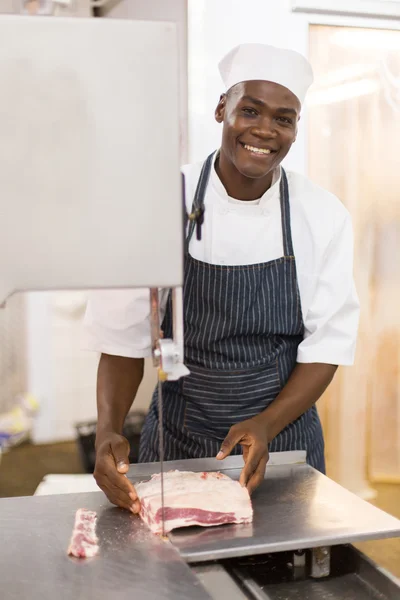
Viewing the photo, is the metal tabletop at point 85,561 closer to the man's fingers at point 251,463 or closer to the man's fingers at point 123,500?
the man's fingers at point 123,500

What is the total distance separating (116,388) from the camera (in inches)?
73.2

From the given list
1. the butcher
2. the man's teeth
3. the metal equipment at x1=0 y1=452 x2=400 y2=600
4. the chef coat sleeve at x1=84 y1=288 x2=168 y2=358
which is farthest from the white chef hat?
the metal equipment at x1=0 y1=452 x2=400 y2=600

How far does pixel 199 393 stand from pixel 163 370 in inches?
29.6

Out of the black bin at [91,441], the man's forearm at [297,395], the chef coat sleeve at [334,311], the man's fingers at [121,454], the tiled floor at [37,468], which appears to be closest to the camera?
the man's fingers at [121,454]

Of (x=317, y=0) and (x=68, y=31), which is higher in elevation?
(x=317, y=0)

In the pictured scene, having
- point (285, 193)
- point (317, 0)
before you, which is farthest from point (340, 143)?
point (285, 193)

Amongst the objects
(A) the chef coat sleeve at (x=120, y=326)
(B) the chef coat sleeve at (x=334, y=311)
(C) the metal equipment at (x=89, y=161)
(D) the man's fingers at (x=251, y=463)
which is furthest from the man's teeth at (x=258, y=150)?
(C) the metal equipment at (x=89, y=161)

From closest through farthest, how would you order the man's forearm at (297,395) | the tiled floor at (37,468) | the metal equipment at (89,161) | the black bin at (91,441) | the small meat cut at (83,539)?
the metal equipment at (89,161) < the small meat cut at (83,539) < the man's forearm at (297,395) < the tiled floor at (37,468) < the black bin at (91,441)

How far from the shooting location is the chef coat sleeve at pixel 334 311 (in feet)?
6.04

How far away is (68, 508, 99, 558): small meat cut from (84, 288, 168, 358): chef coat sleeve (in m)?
0.57

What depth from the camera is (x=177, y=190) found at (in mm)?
1018

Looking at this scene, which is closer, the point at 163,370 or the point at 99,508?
the point at 163,370

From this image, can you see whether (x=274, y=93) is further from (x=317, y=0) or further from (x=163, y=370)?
(x=317, y=0)

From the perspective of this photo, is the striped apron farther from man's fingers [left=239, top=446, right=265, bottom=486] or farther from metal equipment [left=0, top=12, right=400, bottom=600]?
metal equipment [left=0, top=12, right=400, bottom=600]
